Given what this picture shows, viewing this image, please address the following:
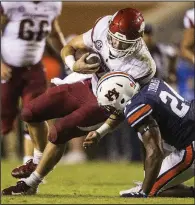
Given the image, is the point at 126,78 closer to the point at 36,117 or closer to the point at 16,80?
the point at 36,117

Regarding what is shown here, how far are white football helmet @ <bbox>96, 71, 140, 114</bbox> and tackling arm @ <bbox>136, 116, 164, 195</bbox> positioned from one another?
0.18 metres

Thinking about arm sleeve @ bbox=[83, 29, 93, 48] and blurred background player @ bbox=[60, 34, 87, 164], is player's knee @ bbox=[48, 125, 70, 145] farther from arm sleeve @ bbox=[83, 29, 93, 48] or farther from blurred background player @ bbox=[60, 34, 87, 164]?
blurred background player @ bbox=[60, 34, 87, 164]

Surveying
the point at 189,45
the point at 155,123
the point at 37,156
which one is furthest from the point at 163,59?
the point at 155,123

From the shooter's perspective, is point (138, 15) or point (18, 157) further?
point (18, 157)

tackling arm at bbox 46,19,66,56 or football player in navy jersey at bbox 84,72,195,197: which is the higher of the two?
football player in navy jersey at bbox 84,72,195,197

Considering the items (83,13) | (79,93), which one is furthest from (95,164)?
(79,93)

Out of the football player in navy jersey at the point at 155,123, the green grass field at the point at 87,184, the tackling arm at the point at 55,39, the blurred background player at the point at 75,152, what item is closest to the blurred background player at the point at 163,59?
the green grass field at the point at 87,184

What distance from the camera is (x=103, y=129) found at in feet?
13.4

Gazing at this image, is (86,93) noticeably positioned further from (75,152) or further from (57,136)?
(75,152)

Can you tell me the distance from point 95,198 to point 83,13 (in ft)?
18.2

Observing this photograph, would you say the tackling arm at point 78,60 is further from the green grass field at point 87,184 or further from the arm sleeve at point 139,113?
the green grass field at point 87,184

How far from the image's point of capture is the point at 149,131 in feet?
12.7

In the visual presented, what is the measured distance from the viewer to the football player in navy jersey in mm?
3891

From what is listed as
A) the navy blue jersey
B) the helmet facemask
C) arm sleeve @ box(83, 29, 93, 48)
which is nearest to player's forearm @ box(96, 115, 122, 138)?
the navy blue jersey
